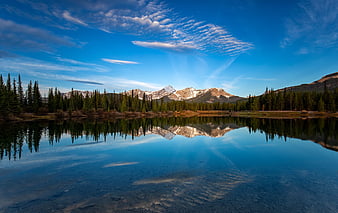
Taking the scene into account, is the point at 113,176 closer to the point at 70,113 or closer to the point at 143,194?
the point at 143,194

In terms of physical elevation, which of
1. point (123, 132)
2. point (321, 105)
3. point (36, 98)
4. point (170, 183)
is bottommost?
point (123, 132)

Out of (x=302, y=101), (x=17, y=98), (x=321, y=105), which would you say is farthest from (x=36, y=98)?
(x=321, y=105)

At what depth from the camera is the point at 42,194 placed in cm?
1211

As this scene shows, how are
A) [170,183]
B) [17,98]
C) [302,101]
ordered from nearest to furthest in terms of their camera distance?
[170,183] → [17,98] → [302,101]

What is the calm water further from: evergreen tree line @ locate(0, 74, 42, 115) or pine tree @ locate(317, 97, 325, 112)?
pine tree @ locate(317, 97, 325, 112)

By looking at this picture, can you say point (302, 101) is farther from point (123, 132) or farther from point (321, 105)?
point (123, 132)

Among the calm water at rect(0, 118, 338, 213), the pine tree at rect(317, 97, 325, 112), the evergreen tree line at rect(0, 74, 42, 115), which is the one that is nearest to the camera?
the calm water at rect(0, 118, 338, 213)

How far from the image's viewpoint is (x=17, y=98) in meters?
92.3

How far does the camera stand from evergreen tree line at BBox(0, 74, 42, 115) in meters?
83.9

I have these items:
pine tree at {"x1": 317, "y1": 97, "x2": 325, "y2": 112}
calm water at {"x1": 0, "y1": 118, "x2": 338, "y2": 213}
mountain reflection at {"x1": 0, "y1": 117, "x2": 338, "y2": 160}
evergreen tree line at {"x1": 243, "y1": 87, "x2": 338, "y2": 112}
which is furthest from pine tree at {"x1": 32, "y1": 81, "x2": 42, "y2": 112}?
pine tree at {"x1": 317, "y1": 97, "x2": 325, "y2": 112}

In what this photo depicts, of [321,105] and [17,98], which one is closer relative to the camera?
[17,98]

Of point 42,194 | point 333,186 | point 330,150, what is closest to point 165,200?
point 42,194

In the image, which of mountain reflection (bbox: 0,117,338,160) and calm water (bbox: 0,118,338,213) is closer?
calm water (bbox: 0,118,338,213)

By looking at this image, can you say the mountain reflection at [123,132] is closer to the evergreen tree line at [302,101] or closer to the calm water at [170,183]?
the calm water at [170,183]
